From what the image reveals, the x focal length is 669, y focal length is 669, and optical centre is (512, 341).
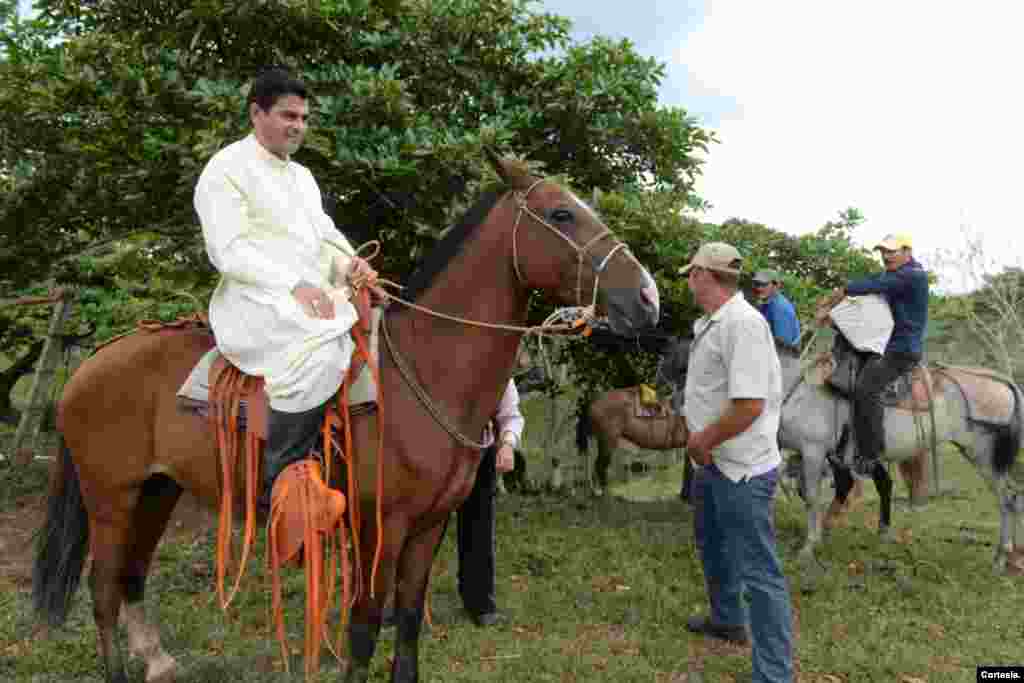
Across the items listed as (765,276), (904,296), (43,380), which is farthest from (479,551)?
(43,380)

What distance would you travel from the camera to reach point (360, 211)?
6.24 metres

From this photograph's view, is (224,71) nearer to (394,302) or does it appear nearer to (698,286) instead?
(394,302)

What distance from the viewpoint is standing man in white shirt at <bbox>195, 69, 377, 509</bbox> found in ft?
8.59

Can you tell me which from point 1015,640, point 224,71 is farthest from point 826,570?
point 224,71

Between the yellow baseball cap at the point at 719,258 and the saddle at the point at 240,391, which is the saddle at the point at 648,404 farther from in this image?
the saddle at the point at 240,391

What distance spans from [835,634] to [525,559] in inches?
96.5

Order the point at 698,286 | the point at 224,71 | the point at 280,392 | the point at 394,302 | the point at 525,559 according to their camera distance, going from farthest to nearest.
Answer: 1. the point at 525,559
2. the point at 224,71
3. the point at 698,286
4. the point at 394,302
5. the point at 280,392

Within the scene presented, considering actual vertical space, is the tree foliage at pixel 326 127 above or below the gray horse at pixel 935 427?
above

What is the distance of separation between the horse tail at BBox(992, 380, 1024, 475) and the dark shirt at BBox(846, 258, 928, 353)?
118 centimetres

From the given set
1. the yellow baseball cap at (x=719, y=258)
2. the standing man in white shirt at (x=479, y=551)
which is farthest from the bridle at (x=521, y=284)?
the standing man in white shirt at (x=479, y=551)

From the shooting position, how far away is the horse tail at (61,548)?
350 centimetres

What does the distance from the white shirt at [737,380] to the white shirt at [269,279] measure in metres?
1.79

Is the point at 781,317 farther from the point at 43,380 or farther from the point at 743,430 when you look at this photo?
the point at 43,380

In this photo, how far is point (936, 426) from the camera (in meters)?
6.47
